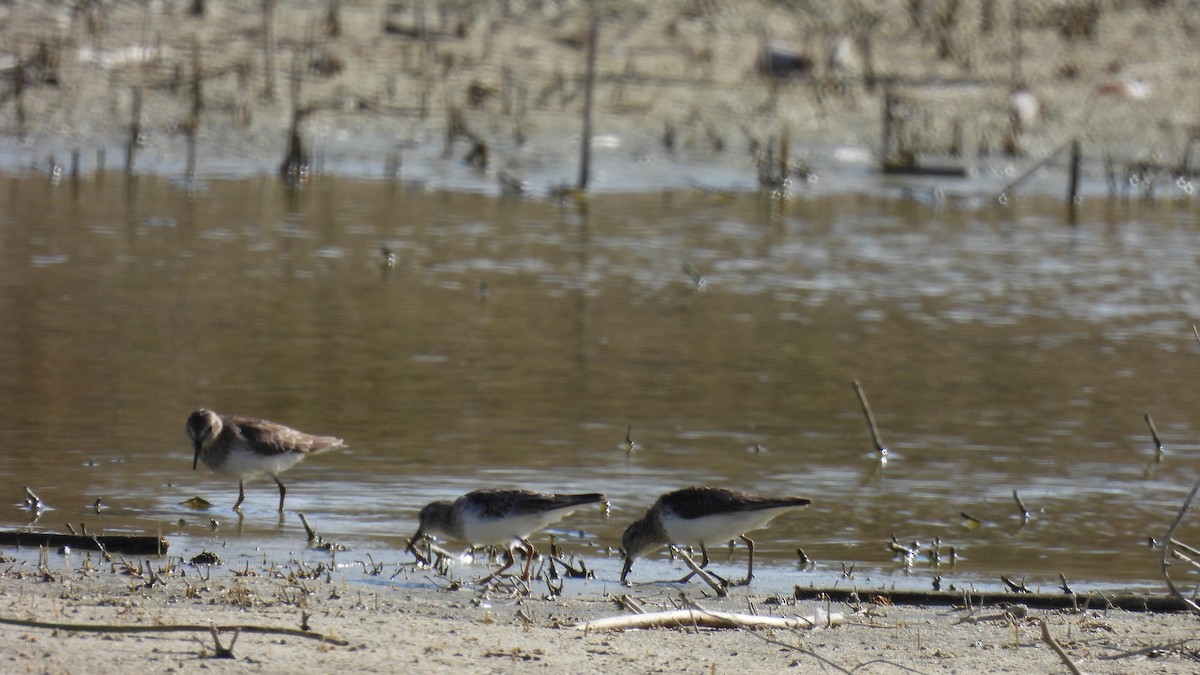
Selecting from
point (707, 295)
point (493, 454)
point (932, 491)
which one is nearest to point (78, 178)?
point (707, 295)

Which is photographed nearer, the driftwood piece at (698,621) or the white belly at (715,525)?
the driftwood piece at (698,621)

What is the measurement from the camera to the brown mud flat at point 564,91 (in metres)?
25.1

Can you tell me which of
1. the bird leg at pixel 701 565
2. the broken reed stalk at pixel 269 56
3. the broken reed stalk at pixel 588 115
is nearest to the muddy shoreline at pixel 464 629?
the bird leg at pixel 701 565

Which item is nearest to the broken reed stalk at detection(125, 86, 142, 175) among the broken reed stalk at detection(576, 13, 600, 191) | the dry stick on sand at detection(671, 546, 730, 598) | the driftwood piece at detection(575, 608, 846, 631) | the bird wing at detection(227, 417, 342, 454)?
the broken reed stalk at detection(576, 13, 600, 191)

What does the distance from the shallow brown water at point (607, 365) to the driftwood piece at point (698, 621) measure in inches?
40.2

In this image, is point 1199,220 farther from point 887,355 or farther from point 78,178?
point 78,178

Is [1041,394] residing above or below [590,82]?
below

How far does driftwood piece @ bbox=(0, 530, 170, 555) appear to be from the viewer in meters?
7.65

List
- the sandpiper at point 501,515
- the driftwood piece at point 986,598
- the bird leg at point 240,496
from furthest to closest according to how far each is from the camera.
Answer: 1. the bird leg at point 240,496
2. the sandpiper at point 501,515
3. the driftwood piece at point 986,598

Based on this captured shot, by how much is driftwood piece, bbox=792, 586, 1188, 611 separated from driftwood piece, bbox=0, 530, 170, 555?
9.00ft

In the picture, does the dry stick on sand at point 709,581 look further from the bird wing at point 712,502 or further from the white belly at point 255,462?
the white belly at point 255,462

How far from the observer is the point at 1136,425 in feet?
39.0

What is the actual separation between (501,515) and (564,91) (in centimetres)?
2026

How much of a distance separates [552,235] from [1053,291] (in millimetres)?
5614
